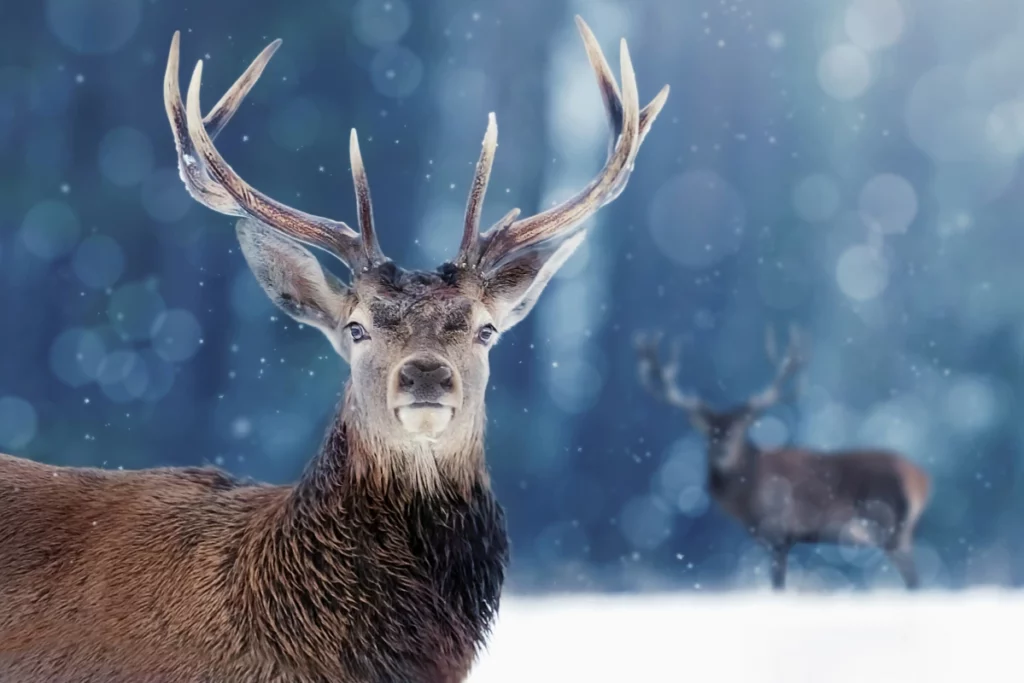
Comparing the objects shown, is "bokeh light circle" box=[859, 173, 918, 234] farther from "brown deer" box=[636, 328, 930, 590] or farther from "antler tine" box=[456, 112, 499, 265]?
"antler tine" box=[456, 112, 499, 265]

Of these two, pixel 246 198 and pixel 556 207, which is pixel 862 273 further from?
pixel 246 198

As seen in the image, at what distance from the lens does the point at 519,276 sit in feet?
5.78

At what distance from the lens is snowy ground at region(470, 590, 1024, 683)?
2111mm

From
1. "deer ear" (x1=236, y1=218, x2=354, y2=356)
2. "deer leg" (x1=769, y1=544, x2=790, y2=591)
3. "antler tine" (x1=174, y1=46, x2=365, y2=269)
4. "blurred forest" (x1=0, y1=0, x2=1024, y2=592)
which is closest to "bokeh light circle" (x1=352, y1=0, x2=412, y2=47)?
"blurred forest" (x1=0, y1=0, x2=1024, y2=592)

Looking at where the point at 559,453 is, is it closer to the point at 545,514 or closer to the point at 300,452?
the point at 545,514

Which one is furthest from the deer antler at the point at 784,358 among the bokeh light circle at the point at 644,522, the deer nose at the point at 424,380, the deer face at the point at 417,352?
the deer nose at the point at 424,380

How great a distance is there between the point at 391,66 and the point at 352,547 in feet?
6.31

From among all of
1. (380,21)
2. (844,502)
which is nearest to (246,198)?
(380,21)

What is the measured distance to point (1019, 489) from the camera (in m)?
3.40

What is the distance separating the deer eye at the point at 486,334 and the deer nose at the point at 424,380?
19 cm

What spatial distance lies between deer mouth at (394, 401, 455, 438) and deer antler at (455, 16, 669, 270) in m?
0.34

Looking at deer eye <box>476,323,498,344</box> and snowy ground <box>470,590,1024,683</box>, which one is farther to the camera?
snowy ground <box>470,590,1024,683</box>

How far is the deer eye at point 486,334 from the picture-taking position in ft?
5.32

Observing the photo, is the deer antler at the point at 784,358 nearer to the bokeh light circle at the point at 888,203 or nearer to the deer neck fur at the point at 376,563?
the bokeh light circle at the point at 888,203
